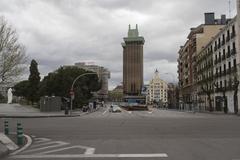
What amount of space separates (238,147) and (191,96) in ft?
392

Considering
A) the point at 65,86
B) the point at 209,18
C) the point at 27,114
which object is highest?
the point at 209,18

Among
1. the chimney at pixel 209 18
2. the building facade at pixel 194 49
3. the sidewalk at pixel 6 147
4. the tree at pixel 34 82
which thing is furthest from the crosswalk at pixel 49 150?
the chimney at pixel 209 18

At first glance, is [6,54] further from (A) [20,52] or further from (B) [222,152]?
(B) [222,152]

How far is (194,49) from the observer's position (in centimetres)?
13000

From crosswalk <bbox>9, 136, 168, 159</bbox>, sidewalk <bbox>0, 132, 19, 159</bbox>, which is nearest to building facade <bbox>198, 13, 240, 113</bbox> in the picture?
sidewalk <bbox>0, 132, 19, 159</bbox>

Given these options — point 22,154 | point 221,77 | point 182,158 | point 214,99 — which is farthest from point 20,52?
Result: point 214,99

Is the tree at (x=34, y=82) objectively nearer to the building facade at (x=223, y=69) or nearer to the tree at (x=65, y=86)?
the tree at (x=65, y=86)

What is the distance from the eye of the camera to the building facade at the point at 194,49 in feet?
408

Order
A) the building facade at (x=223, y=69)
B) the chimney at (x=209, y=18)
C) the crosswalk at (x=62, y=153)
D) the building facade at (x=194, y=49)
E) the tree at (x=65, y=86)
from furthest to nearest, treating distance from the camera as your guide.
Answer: the chimney at (x=209, y=18)
the building facade at (x=194, y=49)
the tree at (x=65, y=86)
the building facade at (x=223, y=69)
the crosswalk at (x=62, y=153)

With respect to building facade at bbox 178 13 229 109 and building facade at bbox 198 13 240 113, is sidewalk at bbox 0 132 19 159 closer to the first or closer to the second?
building facade at bbox 198 13 240 113

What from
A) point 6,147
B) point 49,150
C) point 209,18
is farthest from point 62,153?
point 209,18

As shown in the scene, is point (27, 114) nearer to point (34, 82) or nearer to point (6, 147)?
point (6, 147)

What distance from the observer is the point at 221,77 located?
91375 mm

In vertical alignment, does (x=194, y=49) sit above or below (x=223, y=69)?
above
